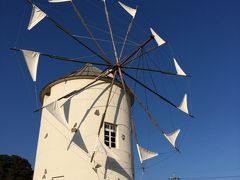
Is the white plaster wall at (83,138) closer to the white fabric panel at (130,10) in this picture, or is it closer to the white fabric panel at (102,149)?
the white fabric panel at (102,149)

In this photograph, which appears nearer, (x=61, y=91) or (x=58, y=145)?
(x=58, y=145)

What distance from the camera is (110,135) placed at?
1495cm

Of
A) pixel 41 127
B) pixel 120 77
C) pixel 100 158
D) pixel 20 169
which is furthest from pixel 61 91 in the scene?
pixel 20 169

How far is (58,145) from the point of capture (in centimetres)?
1416

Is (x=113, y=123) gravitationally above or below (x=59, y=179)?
above

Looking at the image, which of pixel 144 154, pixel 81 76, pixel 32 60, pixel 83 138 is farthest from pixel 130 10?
pixel 144 154

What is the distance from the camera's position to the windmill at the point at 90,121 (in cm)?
1353

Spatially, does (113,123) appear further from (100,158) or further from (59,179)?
(59,179)

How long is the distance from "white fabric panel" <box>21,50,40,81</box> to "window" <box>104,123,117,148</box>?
4203mm

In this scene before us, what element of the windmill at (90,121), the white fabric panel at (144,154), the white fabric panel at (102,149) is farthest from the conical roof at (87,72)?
the white fabric panel at (144,154)

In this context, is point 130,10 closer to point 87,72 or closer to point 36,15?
point 87,72

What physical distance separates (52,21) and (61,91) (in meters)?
3.58

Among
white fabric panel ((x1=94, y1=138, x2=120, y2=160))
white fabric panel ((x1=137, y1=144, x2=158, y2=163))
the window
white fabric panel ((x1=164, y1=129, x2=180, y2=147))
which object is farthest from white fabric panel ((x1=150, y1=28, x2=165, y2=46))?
white fabric panel ((x1=94, y1=138, x2=120, y2=160))

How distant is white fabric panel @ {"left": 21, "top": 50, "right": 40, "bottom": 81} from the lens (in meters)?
13.8
